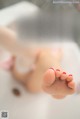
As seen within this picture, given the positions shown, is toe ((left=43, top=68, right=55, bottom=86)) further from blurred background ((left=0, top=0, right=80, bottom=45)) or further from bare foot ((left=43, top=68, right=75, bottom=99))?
blurred background ((left=0, top=0, right=80, bottom=45))

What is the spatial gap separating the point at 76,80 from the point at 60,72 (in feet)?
0.25

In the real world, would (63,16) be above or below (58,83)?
above

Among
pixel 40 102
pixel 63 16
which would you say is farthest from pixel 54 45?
pixel 40 102

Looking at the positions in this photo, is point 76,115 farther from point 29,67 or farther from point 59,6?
point 59,6

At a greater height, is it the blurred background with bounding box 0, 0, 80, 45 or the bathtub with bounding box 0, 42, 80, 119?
the blurred background with bounding box 0, 0, 80, 45

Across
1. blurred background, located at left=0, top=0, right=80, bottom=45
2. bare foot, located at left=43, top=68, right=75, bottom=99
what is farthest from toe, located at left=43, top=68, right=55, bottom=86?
blurred background, located at left=0, top=0, right=80, bottom=45

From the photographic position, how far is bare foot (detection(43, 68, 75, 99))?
0.80m

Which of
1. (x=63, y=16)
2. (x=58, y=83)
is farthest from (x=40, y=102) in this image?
(x=63, y=16)

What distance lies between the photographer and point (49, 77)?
0.80m

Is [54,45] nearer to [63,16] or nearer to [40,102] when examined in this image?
[63,16]

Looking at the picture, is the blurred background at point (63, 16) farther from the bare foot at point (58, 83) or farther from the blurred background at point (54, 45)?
the bare foot at point (58, 83)

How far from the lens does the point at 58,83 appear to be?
2.65 feet

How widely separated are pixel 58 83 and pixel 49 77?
1.4 inches

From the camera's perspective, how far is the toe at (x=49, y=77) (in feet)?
2.62
